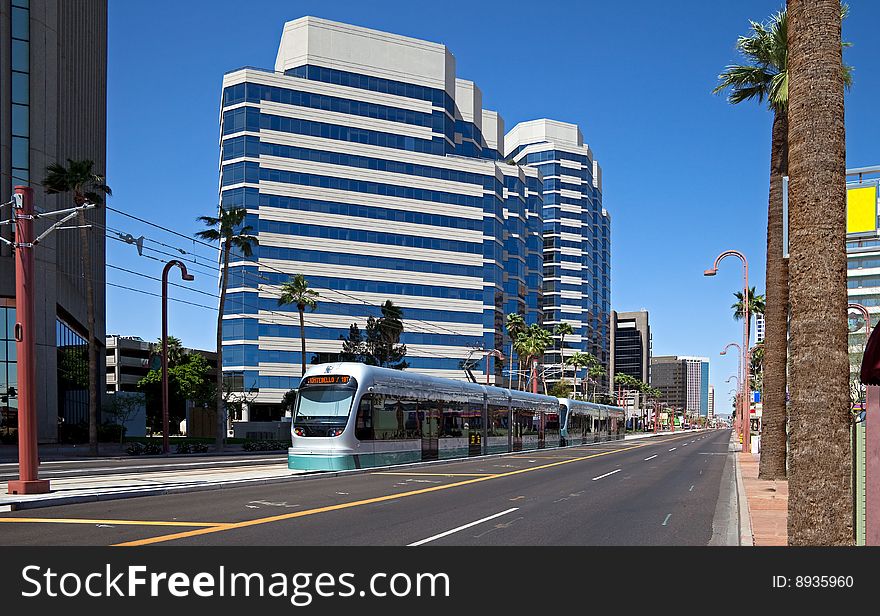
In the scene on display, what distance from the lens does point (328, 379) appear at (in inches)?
1189

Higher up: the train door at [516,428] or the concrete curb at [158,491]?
the concrete curb at [158,491]

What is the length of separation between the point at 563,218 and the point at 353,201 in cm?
8617

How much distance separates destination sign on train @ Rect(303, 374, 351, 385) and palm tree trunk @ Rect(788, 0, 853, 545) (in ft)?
71.9

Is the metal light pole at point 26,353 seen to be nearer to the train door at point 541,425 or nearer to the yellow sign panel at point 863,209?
the yellow sign panel at point 863,209

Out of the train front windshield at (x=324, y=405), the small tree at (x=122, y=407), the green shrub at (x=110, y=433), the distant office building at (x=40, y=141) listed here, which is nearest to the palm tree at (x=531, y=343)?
the small tree at (x=122, y=407)

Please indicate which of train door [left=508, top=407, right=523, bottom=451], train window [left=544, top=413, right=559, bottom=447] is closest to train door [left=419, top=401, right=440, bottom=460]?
train door [left=508, top=407, right=523, bottom=451]

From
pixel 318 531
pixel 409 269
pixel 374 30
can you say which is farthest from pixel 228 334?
pixel 318 531

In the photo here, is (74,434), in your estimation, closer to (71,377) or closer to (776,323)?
(71,377)

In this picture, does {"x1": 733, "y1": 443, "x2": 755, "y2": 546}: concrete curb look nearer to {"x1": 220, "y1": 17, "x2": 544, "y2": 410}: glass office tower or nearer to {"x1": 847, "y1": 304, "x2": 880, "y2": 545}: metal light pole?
{"x1": 847, "y1": 304, "x2": 880, "y2": 545}: metal light pole

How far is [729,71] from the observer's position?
29.5m

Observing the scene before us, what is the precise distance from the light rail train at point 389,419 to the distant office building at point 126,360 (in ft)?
334

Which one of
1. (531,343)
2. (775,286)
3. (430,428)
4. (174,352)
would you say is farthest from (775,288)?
(174,352)

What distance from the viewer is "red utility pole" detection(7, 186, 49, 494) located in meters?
20.0

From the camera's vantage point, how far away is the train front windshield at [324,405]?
29547 millimetres
